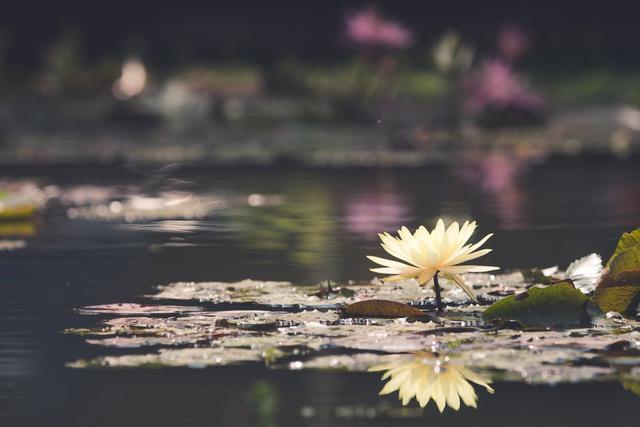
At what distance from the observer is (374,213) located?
11062mm

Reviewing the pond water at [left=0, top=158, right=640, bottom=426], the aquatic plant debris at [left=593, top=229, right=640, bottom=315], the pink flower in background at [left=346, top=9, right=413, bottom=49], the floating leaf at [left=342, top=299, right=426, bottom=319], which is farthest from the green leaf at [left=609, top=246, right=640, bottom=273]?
the pink flower in background at [left=346, top=9, right=413, bottom=49]

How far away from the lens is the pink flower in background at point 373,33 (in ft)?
60.1

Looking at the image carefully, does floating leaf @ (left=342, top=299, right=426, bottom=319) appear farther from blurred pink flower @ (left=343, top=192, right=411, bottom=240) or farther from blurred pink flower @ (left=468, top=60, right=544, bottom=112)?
blurred pink flower @ (left=468, top=60, right=544, bottom=112)

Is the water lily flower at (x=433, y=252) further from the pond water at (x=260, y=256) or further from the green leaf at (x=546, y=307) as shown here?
the pond water at (x=260, y=256)

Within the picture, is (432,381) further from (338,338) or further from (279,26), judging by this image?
(279,26)

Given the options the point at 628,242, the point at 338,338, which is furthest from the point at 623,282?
the point at 338,338

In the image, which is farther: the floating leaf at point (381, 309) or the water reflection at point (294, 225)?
the water reflection at point (294, 225)

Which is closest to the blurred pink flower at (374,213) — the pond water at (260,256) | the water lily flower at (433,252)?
the pond water at (260,256)

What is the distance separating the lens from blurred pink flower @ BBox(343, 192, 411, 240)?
397 inches

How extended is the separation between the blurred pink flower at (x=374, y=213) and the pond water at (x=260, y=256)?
1 centimetres

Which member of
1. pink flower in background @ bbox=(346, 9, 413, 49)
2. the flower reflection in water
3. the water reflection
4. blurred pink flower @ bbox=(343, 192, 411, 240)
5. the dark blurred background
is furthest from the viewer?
the dark blurred background

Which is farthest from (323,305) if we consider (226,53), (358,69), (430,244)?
(226,53)

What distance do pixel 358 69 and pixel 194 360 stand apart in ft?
54.6

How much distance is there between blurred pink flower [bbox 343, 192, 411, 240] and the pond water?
1 centimetres
